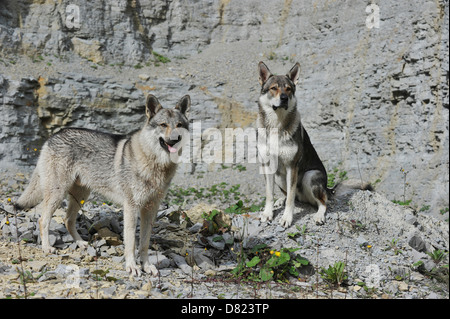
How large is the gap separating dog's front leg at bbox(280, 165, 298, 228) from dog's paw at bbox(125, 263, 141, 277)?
2.74 meters

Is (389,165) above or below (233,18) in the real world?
below

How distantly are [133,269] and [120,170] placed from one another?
144cm

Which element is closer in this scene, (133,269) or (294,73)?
(133,269)

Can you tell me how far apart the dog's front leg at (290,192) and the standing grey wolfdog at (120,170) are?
223 centimetres

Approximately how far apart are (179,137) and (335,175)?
432 inches

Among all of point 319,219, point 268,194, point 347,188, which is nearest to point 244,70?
point 347,188

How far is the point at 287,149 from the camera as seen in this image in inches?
258

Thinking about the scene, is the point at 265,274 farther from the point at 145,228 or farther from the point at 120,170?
the point at 120,170

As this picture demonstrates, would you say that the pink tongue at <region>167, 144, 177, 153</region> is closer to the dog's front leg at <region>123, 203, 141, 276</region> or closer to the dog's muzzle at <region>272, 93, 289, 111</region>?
the dog's front leg at <region>123, 203, 141, 276</region>

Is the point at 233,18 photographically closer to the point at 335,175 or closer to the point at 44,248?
the point at 335,175

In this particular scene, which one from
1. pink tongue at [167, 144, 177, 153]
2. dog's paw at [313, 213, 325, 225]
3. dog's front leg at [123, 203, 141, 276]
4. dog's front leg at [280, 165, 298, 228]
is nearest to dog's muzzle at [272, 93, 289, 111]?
dog's front leg at [280, 165, 298, 228]

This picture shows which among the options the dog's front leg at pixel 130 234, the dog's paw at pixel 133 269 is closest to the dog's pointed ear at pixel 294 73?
the dog's front leg at pixel 130 234

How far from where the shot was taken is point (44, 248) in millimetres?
5711
